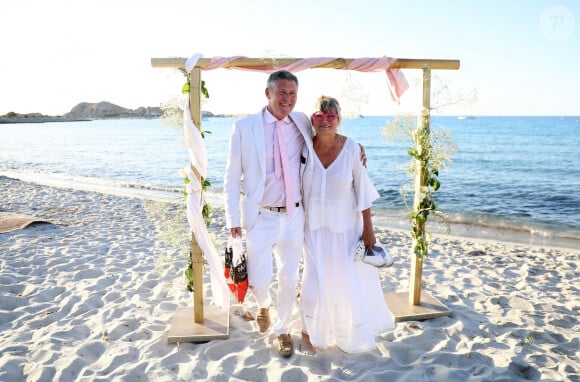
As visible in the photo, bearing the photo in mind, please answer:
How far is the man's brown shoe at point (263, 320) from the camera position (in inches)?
158

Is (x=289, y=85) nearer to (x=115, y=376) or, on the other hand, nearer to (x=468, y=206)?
(x=115, y=376)

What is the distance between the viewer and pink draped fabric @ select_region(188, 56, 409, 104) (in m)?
3.81

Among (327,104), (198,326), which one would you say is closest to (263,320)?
(198,326)

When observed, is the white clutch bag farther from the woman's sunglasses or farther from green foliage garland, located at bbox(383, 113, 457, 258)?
the woman's sunglasses

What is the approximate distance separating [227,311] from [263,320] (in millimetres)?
484

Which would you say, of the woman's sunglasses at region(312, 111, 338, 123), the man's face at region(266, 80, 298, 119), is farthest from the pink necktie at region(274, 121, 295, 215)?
the woman's sunglasses at region(312, 111, 338, 123)

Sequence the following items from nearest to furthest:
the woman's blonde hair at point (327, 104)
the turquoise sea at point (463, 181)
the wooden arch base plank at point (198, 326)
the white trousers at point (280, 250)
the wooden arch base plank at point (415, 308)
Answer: the woman's blonde hair at point (327, 104) < the white trousers at point (280, 250) < the wooden arch base plank at point (198, 326) < the wooden arch base plank at point (415, 308) < the turquoise sea at point (463, 181)

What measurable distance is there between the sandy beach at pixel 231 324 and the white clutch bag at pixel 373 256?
Result: 78 centimetres

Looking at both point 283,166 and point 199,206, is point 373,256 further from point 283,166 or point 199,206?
point 199,206

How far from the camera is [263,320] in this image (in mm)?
4031

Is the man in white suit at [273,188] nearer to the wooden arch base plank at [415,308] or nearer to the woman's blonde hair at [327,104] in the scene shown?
the woman's blonde hair at [327,104]

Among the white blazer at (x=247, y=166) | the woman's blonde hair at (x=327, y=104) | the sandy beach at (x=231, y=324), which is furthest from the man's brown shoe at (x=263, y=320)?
the woman's blonde hair at (x=327, y=104)

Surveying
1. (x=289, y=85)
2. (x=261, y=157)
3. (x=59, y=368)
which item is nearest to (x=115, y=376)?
(x=59, y=368)

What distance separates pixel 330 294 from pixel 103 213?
7.18 m
